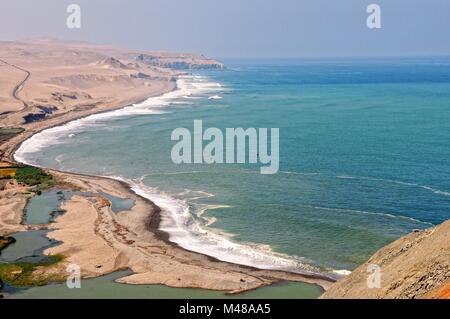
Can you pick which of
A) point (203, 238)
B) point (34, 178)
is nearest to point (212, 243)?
point (203, 238)

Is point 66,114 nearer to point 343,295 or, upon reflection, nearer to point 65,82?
point 65,82

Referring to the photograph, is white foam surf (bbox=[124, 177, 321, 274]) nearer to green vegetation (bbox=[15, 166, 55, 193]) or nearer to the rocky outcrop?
the rocky outcrop

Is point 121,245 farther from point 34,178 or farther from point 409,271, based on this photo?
point 409,271

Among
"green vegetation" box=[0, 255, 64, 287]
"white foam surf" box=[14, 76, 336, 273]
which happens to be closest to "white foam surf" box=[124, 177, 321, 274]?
"white foam surf" box=[14, 76, 336, 273]

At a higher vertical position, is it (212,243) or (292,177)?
(292,177)

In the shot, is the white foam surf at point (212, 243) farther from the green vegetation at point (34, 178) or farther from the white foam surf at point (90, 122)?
the white foam surf at point (90, 122)

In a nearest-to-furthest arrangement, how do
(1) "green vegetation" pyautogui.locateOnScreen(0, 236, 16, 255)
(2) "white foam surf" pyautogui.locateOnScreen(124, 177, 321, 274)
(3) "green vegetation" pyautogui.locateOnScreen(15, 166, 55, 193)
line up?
(2) "white foam surf" pyautogui.locateOnScreen(124, 177, 321, 274)
(1) "green vegetation" pyautogui.locateOnScreen(0, 236, 16, 255)
(3) "green vegetation" pyautogui.locateOnScreen(15, 166, 55, 193)

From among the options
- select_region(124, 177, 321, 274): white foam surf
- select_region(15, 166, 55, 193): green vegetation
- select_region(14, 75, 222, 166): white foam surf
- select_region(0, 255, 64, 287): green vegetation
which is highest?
select_region(14, 75, 222, 166): white foam surf
